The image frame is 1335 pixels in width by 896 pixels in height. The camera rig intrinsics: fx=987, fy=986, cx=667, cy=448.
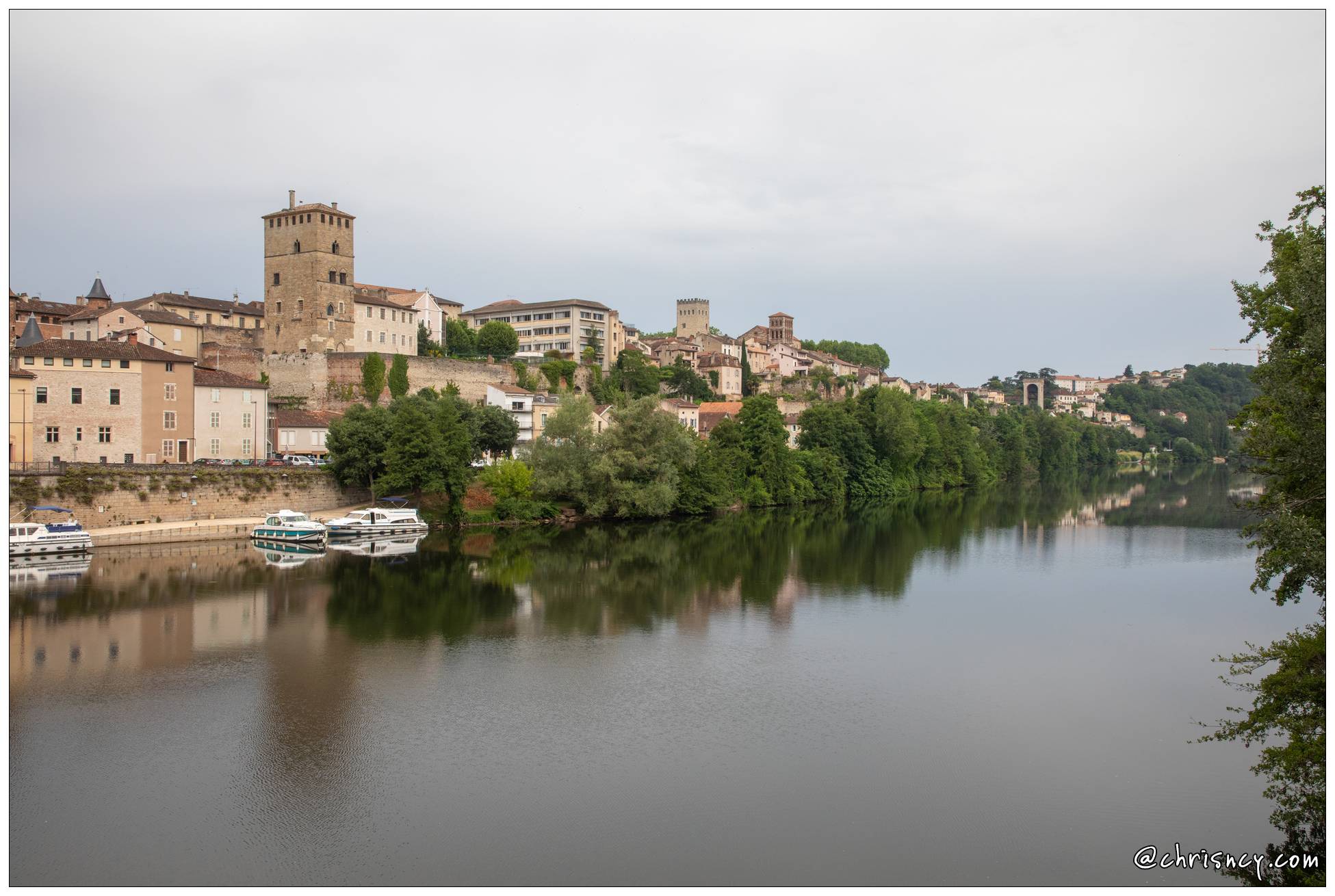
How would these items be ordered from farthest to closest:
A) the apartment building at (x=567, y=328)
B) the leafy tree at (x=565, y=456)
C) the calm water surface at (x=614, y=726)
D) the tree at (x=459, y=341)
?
the apartment building at (x=567, y=328)
the tree at (x=459, y=341)
the leafy tree at (x=565, y=456)
the calm water surface at (x=614, y=726)

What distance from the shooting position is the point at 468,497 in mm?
35125

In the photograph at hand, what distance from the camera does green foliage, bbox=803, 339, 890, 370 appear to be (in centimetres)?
10494

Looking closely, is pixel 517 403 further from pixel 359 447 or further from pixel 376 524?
pixel 376 524

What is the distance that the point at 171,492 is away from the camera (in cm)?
2986

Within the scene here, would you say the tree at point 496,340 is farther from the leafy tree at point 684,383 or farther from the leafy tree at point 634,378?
the leafy tree at point 684,383

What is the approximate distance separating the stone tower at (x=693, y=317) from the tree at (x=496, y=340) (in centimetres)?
4854

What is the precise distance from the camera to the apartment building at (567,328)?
5919 centimetres

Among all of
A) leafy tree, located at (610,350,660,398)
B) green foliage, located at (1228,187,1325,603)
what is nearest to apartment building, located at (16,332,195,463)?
leafy tree, located at (610,350,660,398)

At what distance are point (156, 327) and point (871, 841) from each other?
1519 inches

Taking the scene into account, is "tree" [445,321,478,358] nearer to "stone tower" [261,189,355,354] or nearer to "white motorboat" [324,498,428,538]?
"stone tower" [261,189,355,354]

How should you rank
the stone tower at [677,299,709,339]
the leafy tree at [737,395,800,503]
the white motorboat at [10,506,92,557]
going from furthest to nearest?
the stone tower at [677,299,709,339] → the leafy tree at [737,395,800,503] → the white motorboat at [10,506,92,557]

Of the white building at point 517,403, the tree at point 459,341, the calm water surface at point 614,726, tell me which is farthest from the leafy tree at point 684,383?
the calm water surface at point 614,726

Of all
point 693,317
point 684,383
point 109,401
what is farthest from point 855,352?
point 109,401

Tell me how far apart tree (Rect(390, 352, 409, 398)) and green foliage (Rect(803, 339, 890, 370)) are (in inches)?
2628
